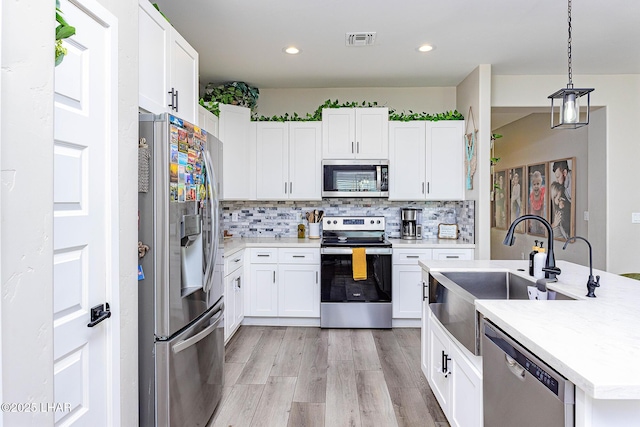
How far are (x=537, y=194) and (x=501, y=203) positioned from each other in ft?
4.14

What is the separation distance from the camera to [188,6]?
99.1 inches

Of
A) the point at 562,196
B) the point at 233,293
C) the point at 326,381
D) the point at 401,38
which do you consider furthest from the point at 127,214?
the point at 562,196

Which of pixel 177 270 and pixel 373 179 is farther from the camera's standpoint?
pixel 373 179

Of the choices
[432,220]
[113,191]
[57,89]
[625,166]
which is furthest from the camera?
[432,220]

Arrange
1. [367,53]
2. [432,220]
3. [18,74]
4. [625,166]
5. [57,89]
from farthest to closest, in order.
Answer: [432,220]
[625,166]
[367,53]
[57,89]
[18,74]

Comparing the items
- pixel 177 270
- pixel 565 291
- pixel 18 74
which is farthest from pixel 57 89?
pixel 565 291

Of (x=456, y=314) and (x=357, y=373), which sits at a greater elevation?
(x=456, y=314)

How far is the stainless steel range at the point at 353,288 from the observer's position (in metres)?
3.69

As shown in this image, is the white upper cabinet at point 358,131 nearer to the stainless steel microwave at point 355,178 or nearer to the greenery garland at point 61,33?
the stainless steel microwave at point 355,178

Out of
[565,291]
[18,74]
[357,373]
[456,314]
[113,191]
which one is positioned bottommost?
[357,373]

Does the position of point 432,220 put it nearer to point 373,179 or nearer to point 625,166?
point 373,179

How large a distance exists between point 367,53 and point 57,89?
2.74 m

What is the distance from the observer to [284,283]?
381cm

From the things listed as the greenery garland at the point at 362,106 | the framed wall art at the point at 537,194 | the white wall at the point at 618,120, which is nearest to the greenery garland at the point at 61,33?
the greenery garland at the point at 362,106
